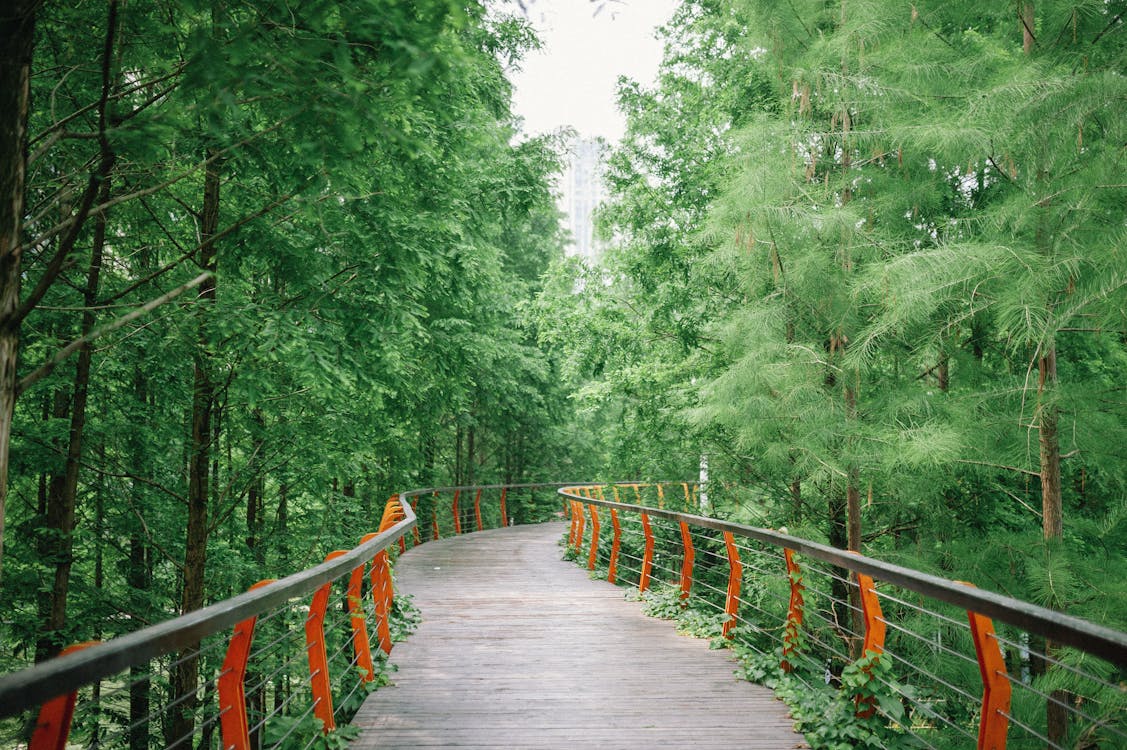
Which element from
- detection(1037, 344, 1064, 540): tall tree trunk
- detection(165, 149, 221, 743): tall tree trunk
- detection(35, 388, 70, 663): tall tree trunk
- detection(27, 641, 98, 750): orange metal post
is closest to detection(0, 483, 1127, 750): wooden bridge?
detection(27, 641, 98, 750): orange metal post

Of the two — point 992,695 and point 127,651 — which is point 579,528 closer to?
point 992,695

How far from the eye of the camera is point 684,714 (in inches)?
177

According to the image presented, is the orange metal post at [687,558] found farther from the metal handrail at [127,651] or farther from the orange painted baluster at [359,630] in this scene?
the metal handrail at [127,651]

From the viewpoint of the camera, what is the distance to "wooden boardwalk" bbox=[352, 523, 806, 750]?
4117mm

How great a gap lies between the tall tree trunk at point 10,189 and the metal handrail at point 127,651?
0.92 meters

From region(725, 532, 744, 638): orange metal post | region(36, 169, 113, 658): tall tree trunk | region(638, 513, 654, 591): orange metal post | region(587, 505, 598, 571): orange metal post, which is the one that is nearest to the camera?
region(725, 532, 744, 638): orange metal post

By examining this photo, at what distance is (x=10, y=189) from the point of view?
114 inches

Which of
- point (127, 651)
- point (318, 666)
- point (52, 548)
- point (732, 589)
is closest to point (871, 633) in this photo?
point (732, 589)

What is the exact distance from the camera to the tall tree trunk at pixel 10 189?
110 inches

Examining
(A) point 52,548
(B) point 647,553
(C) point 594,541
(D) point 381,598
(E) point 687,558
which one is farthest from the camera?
(C) point 594,541

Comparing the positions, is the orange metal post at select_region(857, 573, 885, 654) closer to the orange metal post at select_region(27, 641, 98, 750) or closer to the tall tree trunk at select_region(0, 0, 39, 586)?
the orange metal post at select_region(27, 641, 98, 750)

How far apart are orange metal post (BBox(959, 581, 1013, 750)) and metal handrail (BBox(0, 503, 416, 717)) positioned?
2.86m

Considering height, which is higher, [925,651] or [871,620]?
[871,620]

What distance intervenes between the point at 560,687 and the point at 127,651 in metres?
3.47
